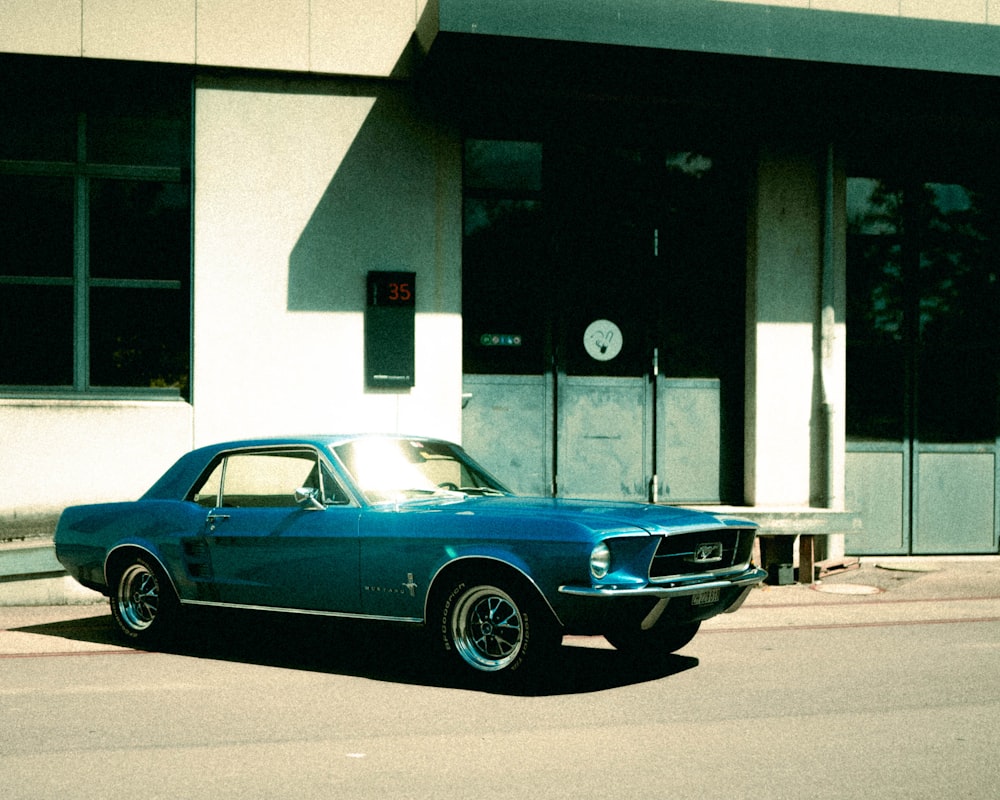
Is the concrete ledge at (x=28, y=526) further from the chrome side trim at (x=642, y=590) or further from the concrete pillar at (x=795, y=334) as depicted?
the concrete pillar at (x=795, y=334)

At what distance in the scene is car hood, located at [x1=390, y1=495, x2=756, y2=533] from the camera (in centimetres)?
679

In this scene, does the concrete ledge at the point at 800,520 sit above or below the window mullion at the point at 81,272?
below

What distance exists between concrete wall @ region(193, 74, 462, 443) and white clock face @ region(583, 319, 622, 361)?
1587 mm

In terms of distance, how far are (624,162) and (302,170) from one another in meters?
3.59

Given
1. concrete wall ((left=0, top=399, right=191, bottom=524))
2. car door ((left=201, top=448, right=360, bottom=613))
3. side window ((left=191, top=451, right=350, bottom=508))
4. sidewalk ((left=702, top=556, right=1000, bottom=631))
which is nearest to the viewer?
car door ((left=201, top=448, right=360, bottom=613))

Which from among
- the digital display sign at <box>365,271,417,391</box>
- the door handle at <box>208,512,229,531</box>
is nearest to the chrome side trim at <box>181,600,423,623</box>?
the door handle at <box>208,512,229,531</box>

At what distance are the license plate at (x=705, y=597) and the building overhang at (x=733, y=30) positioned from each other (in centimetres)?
594

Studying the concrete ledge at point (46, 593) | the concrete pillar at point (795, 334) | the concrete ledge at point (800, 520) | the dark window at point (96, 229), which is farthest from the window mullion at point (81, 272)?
the concrete pillar at point (795, 334)

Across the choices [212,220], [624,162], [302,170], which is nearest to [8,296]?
[212,220]

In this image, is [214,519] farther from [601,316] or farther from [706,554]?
Answer: [601,316]

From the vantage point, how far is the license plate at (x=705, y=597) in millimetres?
6906

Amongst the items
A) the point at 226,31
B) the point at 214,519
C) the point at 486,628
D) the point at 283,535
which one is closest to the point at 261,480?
the point at 214,519

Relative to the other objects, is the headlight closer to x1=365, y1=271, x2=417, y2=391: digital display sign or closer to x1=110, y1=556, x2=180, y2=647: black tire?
x1=110, y1=556, x2=180, y2=647: black tire

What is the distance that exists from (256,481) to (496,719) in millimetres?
2851
